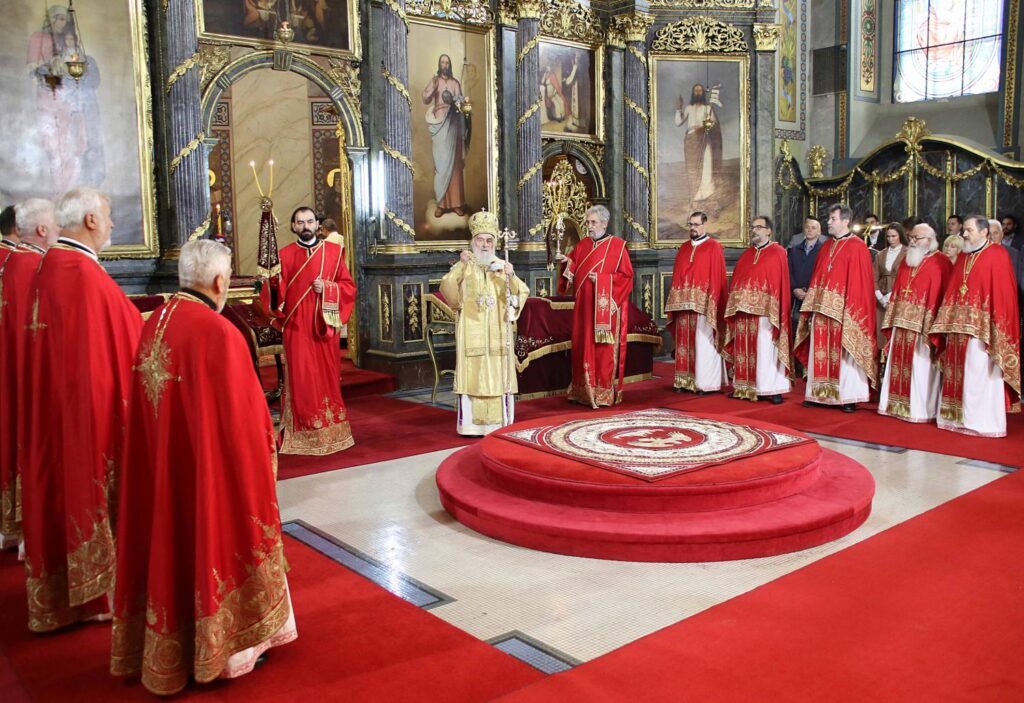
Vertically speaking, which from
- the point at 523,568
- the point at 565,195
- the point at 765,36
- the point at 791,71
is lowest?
the point at 523,568

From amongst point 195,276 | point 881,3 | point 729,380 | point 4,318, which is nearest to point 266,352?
point 4,318

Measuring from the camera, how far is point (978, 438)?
305 inches

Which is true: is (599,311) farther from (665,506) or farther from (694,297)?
(665,506)

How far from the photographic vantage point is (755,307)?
31.9 ft

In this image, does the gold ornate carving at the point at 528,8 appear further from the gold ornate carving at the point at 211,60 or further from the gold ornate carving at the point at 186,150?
the gold ornate carving at the point at 186,150

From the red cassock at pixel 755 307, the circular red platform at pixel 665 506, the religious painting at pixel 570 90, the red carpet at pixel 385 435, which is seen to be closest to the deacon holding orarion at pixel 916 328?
the red cassock at pixel 755 307

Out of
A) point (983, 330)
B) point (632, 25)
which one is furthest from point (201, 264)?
point (632, 25)

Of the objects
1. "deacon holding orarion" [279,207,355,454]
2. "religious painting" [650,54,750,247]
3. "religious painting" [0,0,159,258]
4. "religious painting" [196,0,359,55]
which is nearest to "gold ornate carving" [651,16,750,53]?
"religious painting" [650,54,750,247]

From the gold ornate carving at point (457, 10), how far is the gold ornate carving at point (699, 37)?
3.08m

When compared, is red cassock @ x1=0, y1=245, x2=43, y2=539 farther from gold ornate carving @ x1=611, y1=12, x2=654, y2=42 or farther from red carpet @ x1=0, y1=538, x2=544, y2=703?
gold ornate carving @ x1=611, y1=12, x2=654, y2=42

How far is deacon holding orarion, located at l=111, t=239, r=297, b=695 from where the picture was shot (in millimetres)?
3328

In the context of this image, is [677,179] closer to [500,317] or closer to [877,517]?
[500,317]

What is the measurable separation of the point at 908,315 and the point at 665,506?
4.28 metres

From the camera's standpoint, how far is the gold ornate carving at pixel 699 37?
13.9 m
